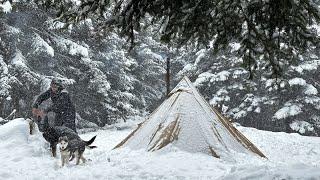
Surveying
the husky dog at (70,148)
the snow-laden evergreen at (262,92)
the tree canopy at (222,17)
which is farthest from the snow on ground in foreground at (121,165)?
the snow-laden evergreen at (262,92)

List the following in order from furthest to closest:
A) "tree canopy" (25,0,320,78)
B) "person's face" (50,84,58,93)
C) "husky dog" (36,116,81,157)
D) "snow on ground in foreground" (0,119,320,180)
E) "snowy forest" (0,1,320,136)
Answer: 1. "snowy forest" (0,1,320,136)
2. "person's face" (50,84,58,93)
3. "husky dog" (36,116,81,157)
4. "snow on ground in foreground" (0,119,320,180)
5. "tree canopy" (25,0,320,78)

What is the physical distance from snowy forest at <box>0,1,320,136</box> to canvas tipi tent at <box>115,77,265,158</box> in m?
3.78

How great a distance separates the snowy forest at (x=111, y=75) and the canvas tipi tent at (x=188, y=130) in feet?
12.4

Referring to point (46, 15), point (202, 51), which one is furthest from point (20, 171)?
point (202, 51)

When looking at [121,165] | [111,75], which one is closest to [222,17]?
[121,165]

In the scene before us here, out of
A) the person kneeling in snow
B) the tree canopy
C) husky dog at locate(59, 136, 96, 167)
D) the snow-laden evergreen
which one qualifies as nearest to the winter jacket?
the person kneeling in snow

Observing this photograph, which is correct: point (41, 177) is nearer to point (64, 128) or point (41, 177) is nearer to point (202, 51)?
point (64, 128)

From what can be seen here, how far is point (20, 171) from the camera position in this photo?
322 inches

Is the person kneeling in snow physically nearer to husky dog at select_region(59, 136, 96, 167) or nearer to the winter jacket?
the winter jacket

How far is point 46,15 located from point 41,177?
1409 centimetres

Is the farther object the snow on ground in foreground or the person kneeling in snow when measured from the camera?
the person kneeling in snow

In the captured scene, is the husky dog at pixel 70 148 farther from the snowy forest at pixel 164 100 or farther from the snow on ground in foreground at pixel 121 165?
the snow on ground in foreground at pixel 121 165

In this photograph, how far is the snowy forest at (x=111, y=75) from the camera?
754 inches

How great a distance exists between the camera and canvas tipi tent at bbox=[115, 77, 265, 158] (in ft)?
32.7
